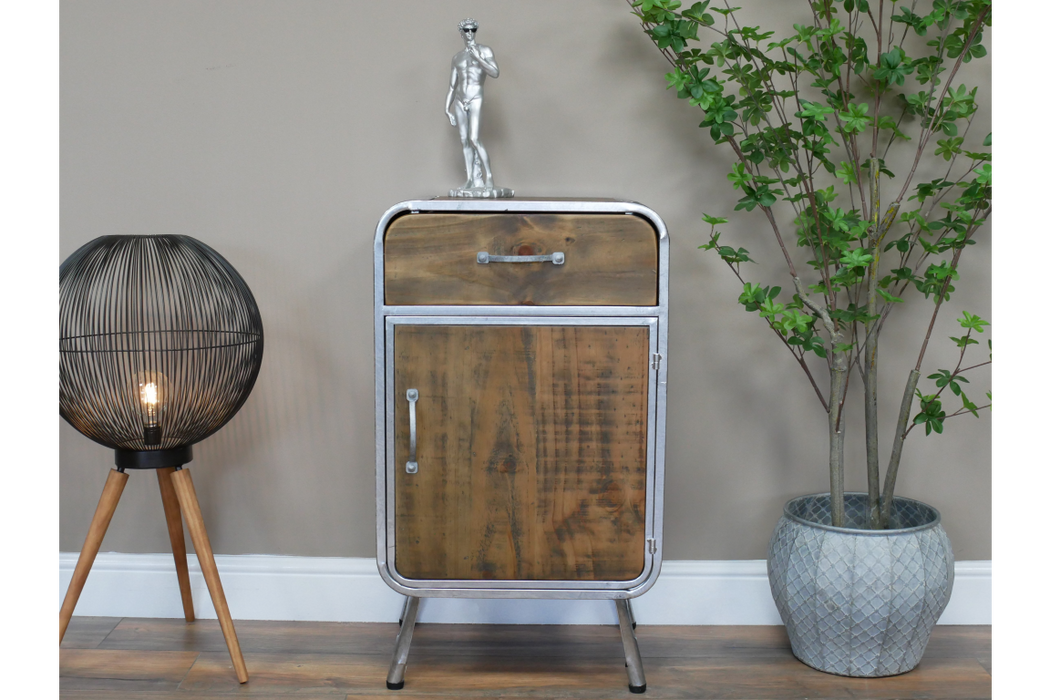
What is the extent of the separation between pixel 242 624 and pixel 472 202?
46.6 inches

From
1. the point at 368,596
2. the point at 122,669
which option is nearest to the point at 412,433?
the point at 368,596

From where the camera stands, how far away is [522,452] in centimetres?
163

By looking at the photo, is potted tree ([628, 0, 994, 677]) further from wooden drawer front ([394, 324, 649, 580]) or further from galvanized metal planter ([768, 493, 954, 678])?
wooden drawer front ([394, 324, 649, 580])

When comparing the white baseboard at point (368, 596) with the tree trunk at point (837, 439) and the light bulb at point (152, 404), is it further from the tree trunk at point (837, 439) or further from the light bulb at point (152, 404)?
the light bulb at point (152, 404)

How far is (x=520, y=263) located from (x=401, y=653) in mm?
838

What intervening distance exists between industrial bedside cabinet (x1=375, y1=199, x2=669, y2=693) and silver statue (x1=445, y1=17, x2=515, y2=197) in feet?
0.68

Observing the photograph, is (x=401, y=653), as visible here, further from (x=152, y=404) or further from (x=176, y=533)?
(x=152, y=404)

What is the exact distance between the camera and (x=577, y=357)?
1605 mm

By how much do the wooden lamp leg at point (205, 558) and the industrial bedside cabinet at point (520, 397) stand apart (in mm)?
376

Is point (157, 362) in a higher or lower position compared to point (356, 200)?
lower

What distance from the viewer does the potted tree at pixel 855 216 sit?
1.68m

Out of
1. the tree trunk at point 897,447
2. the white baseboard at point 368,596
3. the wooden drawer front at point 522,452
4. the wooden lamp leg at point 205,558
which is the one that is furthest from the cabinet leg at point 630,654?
the wooden lamp leg at point 205,558

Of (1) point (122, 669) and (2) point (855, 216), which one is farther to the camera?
(1) point (122, 669)

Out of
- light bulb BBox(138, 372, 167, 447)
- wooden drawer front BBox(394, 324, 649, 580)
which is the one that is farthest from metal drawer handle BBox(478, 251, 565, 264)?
light bulb BBox(138, 372, 167, 447)
